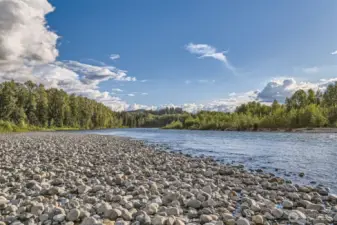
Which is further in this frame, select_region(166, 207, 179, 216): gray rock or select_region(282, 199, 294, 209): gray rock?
select_region(282, 199, 294, 209): gray rock

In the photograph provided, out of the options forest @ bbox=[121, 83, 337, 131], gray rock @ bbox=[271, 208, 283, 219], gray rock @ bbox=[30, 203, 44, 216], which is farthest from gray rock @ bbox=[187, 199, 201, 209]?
forest @ bbox=[121, 83, 337, 131]

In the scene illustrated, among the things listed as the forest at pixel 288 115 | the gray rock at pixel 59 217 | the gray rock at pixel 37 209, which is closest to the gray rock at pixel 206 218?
the gray rock at pixel 59 217

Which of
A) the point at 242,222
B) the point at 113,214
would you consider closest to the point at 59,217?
the point at 113,214

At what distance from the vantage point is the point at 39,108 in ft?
272

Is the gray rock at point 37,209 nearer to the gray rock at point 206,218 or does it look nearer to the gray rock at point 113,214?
the gray rock at point 113,214

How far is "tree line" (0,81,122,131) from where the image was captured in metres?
68.4

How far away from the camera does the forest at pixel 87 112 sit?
224 ft

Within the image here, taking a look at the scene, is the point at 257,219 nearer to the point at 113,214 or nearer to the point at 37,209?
the point at 113,214

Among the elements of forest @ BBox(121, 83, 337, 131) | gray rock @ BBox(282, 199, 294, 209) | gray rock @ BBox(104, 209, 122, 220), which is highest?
forest @ BBox(121, 83, 337, 131)

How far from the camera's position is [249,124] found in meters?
80.6

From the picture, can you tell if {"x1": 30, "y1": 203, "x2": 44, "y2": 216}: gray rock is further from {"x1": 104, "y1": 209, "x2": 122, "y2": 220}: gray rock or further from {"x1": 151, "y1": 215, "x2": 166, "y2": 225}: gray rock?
{"x1": 151, "y1": 215, "x2": 166, "y2": 225}: gray rock

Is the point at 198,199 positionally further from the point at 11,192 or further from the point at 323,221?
the point at 11,192

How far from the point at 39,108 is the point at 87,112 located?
27.3 m

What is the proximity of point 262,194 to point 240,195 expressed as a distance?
573 mm
